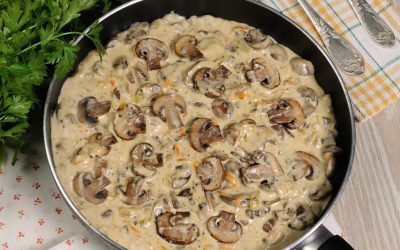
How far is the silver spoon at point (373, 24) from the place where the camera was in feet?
10.8

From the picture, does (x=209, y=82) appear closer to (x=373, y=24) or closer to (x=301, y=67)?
(x=301, y=67)

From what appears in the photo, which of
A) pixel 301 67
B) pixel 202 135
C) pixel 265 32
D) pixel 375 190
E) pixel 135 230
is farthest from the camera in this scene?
pixel 375 190

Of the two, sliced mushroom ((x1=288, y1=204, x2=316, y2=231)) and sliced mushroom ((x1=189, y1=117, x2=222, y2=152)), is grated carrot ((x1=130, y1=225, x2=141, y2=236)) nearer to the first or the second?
sliced mushroom ((x1=189, y1=117, x2=222, y2=152))

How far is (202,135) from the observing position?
2689 millimetres

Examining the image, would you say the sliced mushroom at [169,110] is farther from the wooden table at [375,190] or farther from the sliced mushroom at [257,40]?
the wooden table at [375,190]

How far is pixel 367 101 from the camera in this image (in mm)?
3186

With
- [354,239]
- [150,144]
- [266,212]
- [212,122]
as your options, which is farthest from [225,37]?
[354,239]

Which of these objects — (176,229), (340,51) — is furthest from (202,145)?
(340,51)

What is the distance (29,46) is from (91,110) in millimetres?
400

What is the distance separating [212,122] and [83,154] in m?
0.56

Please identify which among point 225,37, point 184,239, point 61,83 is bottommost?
point 184,239

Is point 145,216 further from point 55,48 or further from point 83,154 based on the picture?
point 55,48

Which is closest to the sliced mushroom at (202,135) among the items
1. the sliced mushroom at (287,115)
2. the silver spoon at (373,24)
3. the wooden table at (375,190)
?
the sliced mushroom at (287,115)

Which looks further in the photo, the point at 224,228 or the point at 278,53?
the point at 278,53
